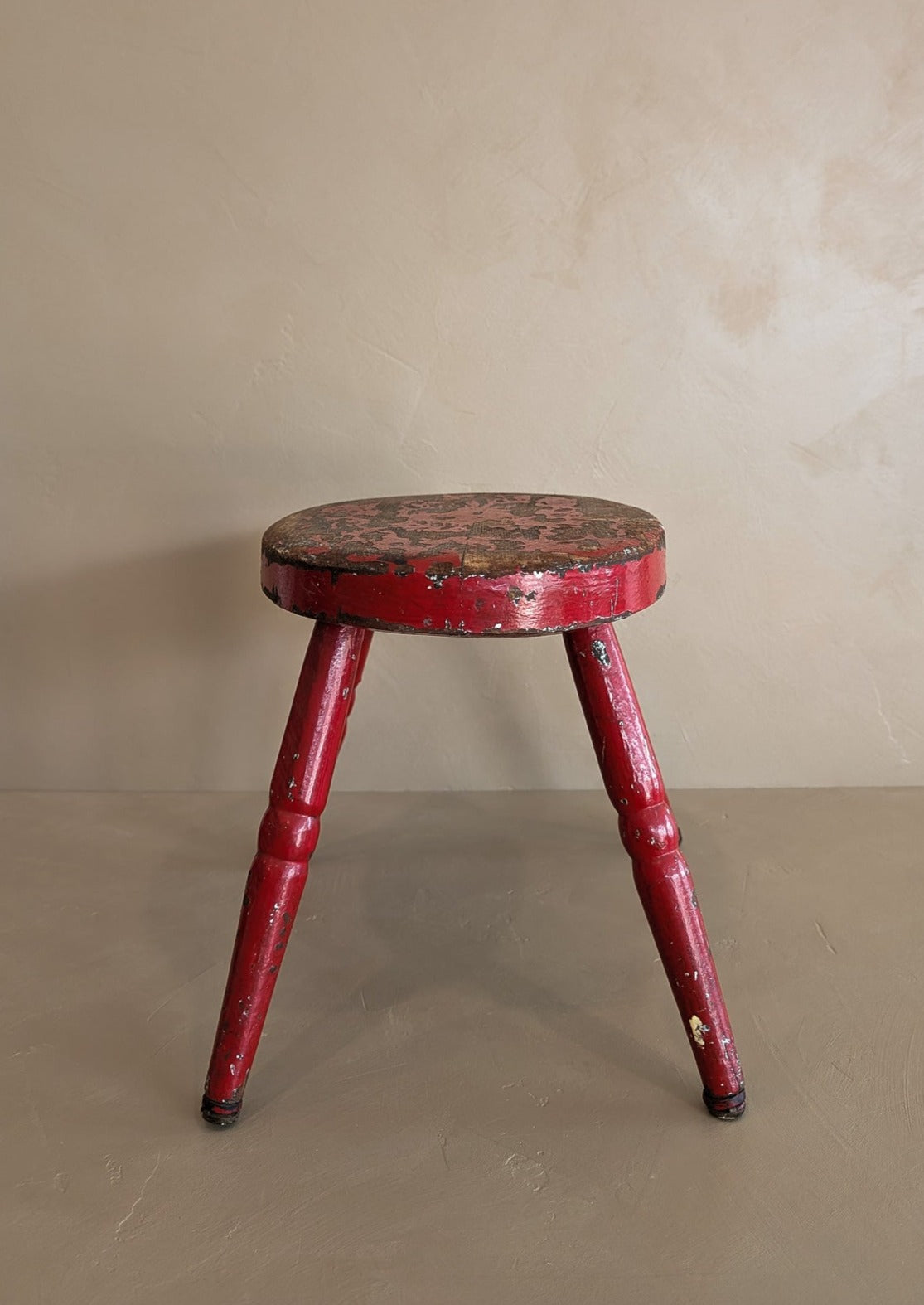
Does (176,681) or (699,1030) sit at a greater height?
(699,1030)

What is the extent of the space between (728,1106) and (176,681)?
972 millimetres

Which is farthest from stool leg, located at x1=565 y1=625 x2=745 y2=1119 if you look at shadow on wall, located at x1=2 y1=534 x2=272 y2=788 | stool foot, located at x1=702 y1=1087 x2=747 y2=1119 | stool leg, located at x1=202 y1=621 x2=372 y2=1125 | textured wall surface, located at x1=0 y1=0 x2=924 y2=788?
shadow on wall, located at x1=2 y1=534 x2=272 y2=788

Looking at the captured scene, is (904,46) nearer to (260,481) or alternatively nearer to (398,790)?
(260,481)

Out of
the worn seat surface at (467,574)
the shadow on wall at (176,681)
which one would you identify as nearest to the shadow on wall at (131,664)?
the shadow on wall at (176,681)

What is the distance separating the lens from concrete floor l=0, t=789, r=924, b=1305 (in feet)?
2.64

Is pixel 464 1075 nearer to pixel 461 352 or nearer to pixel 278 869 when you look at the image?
pixel 278 869

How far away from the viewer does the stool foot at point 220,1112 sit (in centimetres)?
94

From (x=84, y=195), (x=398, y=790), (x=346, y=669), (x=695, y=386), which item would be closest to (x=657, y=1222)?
(x=346, y=669)

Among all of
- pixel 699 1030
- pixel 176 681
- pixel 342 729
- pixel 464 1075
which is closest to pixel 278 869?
pixel 342 729

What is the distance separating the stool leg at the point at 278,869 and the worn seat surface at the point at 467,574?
72 millimetres

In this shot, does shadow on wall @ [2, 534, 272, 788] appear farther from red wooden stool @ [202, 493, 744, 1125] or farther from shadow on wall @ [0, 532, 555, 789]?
red wooden stool @ [202, 493, 744, 1125]

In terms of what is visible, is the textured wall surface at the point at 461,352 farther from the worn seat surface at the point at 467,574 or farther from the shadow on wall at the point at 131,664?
the worn seat surface at the point at 467,574

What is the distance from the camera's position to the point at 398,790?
64.4 inches

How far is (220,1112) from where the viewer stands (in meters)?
0.94
